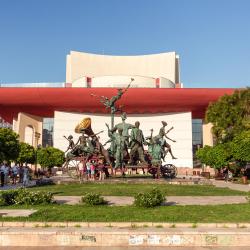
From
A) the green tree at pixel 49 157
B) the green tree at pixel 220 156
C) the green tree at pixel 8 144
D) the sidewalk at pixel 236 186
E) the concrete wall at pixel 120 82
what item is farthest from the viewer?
the concrete wall at pixel 120 82

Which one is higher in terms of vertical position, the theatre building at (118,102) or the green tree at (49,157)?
the theatre building at (118,102)

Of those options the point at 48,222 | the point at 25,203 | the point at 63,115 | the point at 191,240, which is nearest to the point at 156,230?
the point at 191,240

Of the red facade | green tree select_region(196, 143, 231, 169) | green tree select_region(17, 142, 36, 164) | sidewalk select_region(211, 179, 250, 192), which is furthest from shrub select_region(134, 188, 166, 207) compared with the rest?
the red facade

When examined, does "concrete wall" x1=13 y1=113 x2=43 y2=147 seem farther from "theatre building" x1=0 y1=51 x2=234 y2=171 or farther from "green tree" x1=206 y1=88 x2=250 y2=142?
"green tree" x1=206 y1=88 x2=250 y2=142

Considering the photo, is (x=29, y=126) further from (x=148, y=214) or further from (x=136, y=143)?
(x=148, y=214)

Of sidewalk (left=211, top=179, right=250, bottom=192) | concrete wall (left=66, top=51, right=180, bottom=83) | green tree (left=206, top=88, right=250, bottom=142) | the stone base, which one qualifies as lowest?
sidewalk (left=211, top=179, right=250, bottom=192)

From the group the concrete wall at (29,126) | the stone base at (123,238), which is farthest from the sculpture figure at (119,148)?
the concrete wall at (29,126)

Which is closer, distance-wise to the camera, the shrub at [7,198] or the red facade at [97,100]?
the shrub at [7,198]

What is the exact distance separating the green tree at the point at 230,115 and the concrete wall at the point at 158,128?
942 inches

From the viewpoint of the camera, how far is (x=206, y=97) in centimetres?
5144

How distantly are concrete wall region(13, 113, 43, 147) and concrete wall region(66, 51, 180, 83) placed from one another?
12.8 meters

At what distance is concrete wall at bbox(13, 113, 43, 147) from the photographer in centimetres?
5610

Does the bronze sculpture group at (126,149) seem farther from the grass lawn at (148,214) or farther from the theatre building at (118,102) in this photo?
the theatre building at (118,102)

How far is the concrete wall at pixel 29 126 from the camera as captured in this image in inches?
2209
